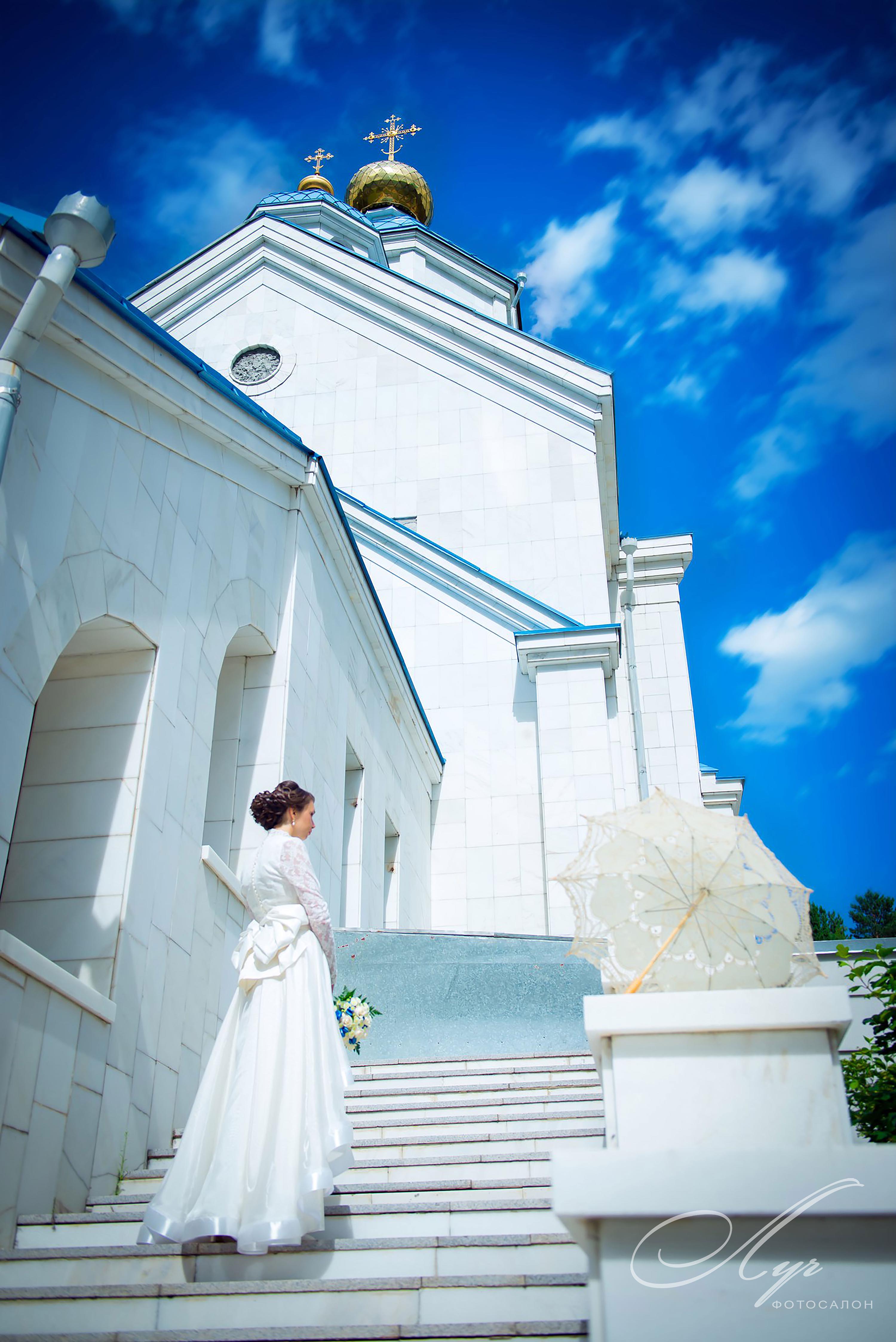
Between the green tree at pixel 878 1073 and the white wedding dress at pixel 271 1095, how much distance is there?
2.48m

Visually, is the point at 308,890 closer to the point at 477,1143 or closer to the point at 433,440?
the point at 477,1143

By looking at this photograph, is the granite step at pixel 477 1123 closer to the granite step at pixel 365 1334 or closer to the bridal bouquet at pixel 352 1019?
the bridal bouquet at pixel 352 1019

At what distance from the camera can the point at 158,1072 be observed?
266 inches

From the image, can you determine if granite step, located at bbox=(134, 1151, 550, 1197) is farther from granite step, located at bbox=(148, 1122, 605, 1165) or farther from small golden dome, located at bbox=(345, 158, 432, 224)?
small golden dome, located at bbox=(345, 158, 432, 224)

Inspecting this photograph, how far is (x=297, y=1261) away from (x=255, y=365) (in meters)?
19.6

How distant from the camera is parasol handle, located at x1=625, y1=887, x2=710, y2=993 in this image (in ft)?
11.6

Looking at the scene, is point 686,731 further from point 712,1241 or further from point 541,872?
point 712,1241

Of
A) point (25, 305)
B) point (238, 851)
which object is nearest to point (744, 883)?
point (25, 305)

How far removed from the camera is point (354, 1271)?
174 inches

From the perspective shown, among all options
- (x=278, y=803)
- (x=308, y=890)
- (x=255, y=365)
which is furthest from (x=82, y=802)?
(x=255, y=365)

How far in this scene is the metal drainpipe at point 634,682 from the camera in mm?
15938

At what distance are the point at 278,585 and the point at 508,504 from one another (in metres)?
10.5

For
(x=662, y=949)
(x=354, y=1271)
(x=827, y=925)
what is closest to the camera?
(x=662, y=949)

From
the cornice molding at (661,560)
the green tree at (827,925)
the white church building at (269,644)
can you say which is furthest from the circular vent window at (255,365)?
the green tree at (827,925)
